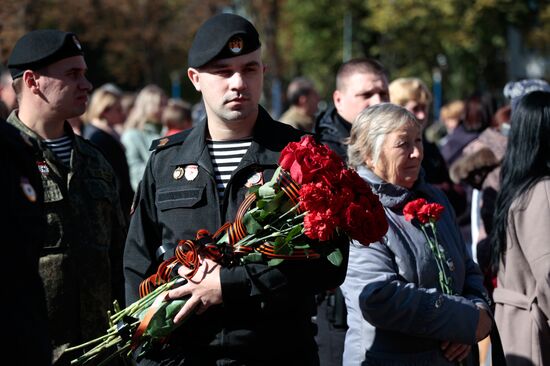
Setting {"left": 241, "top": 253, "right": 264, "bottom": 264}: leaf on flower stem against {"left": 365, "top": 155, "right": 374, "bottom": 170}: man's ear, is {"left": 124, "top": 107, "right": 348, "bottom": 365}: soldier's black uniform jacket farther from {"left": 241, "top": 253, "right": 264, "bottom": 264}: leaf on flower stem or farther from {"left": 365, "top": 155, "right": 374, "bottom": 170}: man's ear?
{"left": 365, "top": 155, "right": 374, "bottom": 170}: man's ear

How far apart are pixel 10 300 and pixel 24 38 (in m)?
2.55

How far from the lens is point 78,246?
4.44m

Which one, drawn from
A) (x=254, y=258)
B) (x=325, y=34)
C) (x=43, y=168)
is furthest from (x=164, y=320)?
(x=325, y=34)

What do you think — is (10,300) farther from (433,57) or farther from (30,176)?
(433,57)

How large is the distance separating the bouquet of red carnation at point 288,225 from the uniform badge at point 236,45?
54 cm

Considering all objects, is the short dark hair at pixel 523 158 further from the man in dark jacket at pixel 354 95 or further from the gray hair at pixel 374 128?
the man in dark jacket at pixel 354 95

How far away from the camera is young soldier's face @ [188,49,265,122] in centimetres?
375

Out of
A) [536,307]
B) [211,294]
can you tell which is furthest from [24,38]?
[536,307]

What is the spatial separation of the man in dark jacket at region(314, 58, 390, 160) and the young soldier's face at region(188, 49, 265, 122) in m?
2.08

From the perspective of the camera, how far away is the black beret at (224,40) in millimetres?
3711

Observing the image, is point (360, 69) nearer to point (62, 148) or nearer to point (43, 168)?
point (62, 148)

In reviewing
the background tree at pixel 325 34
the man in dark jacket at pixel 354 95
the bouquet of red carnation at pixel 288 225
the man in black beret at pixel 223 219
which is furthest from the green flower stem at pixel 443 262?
the background tree at pixel 325 34

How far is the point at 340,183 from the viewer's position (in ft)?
11.3

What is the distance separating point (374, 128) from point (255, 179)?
1.06 metres
